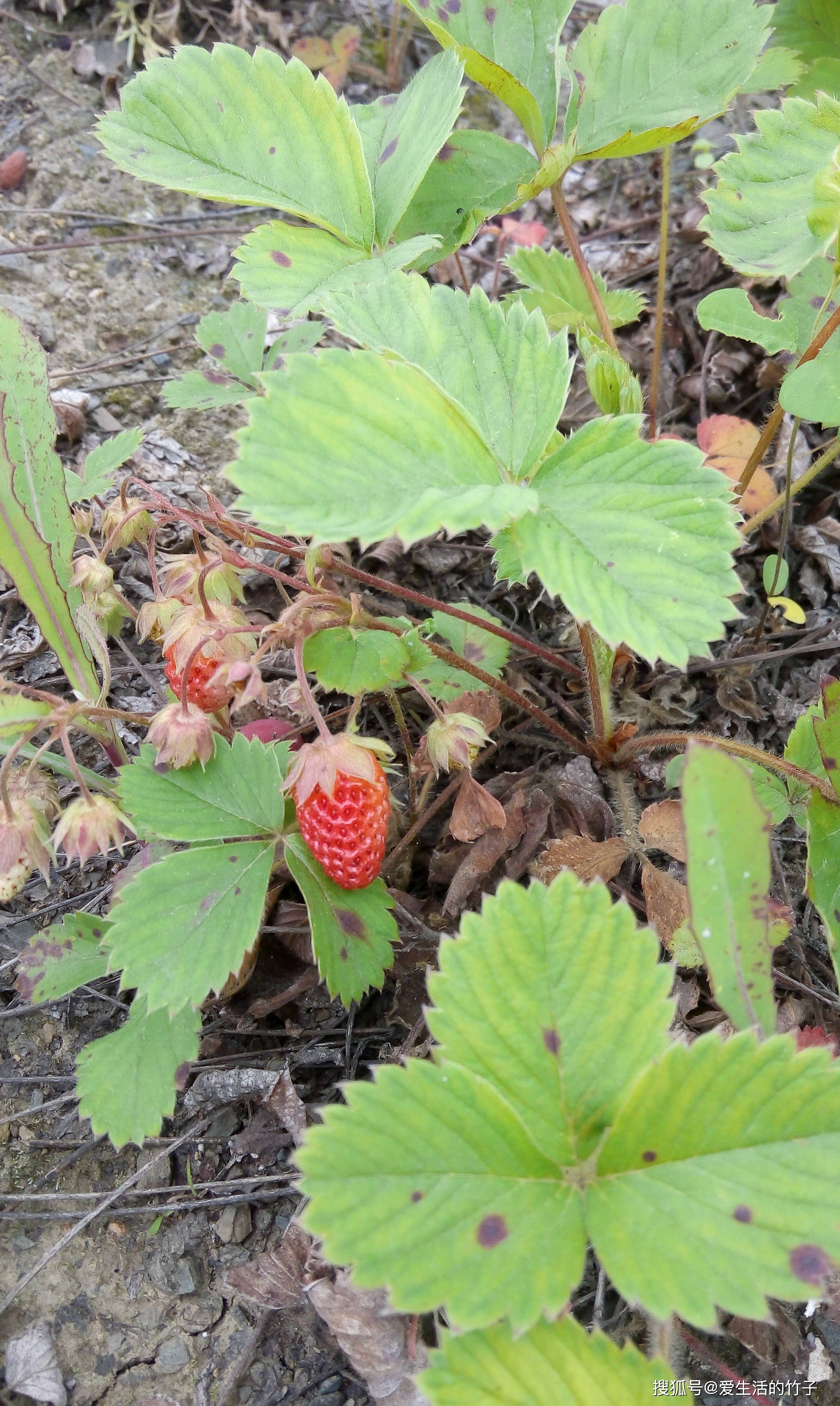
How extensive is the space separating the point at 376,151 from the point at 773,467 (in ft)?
4.83

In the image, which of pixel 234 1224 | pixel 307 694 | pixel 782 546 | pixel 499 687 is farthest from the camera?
pixel 782 546

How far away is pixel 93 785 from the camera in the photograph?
197 centimetres

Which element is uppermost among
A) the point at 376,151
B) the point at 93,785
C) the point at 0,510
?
the point at 376,151

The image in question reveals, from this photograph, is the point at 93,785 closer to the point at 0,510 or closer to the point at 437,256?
the point at 0,510

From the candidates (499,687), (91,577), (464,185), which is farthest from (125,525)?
(464,185)

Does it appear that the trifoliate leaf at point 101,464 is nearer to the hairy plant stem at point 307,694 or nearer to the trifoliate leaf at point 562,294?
the hairy plant stem at point 307,694

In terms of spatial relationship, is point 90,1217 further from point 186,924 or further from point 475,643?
point 475,643

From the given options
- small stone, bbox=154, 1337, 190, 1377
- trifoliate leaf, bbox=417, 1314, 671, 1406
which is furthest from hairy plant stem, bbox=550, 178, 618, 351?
small stone, bbox=154, 1337, 190, 1377

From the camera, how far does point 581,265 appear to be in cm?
211

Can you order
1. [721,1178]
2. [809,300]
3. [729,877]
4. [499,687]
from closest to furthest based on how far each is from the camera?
1. [721,1178]
2. [729,877]
3. [499,687]
4. [809,300]

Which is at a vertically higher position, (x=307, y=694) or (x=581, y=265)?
(x=581, y=265)

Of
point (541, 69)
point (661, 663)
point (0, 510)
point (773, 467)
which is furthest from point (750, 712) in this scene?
point (0, 510)

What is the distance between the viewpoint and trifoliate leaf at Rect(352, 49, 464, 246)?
1743 mm

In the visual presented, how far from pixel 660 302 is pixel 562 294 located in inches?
17.3
